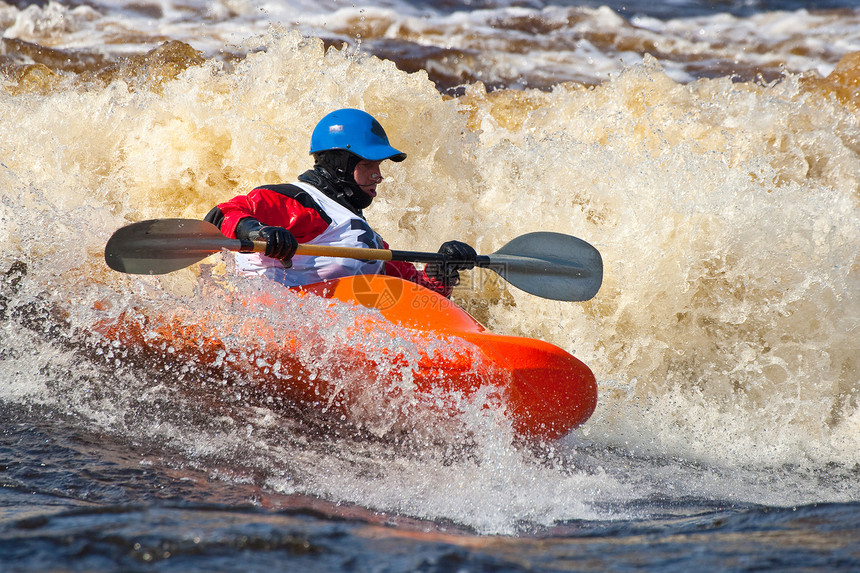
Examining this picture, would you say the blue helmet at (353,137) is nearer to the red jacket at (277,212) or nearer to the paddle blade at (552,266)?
the red jacket at (277,212)

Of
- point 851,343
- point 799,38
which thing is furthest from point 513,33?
point 851,343

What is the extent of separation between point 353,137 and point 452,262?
2.55 feet

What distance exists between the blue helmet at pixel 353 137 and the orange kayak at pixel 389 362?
805 millimetres

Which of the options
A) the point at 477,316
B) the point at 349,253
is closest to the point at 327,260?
the point at 349,253

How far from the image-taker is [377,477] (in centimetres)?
245

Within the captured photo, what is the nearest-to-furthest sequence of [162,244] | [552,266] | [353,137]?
[162,244], [353,137], [552,266]

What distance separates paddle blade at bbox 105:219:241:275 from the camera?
2.88 metres

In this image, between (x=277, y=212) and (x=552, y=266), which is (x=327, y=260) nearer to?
(x=277, y=212)

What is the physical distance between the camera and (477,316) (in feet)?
15.8

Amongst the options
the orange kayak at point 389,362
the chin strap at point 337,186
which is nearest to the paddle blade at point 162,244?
the orange kayak at point 389,362

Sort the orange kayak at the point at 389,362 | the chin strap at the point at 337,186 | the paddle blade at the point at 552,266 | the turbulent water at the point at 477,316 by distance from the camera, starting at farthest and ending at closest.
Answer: the paddle blade at the point at 552,266
the chin strap at the point at 337,186
the orange kayak at the point at 389,362
the turbulent water at the point at 477,316

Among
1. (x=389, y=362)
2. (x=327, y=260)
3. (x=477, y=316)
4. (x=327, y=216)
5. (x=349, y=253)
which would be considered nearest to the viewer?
(x=389, y=362)

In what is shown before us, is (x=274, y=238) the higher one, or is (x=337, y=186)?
(x=337, y=186)

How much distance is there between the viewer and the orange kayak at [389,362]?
2.79 m
